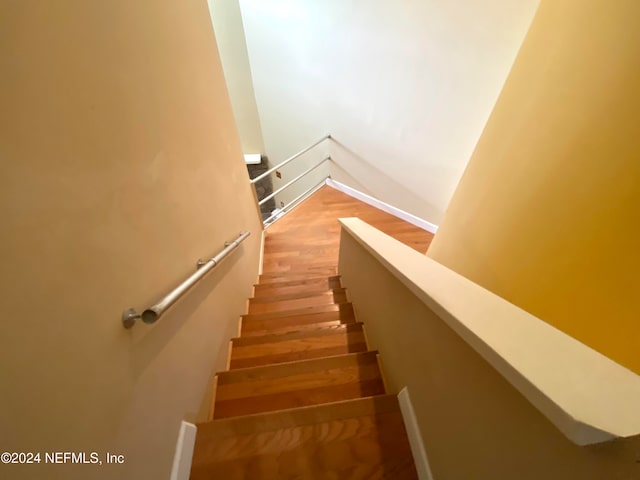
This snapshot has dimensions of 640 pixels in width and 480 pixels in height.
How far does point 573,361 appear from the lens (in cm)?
41

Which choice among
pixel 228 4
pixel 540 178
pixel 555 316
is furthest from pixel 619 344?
pixel 228 4

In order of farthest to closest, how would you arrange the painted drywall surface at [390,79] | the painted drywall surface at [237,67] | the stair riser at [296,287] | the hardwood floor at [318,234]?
1. the painted drywall surface at [237,67]
2. the hardwood floor at [318,234]
3. the stair riser at [296,287]
4. the painted drywall surface at [390,79]

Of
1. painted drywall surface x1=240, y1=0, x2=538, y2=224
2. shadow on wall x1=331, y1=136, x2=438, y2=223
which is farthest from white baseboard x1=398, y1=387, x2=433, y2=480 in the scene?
shadow on wall x1=331, y1=136, x2=438, y2=223

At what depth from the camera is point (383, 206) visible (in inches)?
145

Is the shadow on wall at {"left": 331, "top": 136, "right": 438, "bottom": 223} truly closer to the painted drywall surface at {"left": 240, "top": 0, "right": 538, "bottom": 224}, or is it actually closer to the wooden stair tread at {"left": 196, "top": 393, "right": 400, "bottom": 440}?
the painted drywall surface at {"left": 240, "top": 0, "right": 538, "bottom": 224}

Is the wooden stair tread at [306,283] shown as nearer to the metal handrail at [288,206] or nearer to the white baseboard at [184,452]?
the metal handrail at [288,206]

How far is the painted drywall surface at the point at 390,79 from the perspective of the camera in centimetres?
199

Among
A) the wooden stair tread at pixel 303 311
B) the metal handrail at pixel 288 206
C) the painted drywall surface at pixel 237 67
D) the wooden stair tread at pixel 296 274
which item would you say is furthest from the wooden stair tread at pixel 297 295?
the painted drywall surface at pixel 237 67

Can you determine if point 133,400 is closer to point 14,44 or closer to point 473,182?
point 14,44

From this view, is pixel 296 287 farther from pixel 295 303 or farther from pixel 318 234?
pixel 318 234

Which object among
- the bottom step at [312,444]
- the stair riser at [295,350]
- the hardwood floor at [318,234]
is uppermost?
the hardwood floor at [318,234]

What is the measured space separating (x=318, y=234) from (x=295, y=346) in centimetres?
193

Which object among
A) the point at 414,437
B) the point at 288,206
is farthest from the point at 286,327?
the point at 288,206

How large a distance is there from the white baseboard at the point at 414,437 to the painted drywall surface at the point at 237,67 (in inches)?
157
